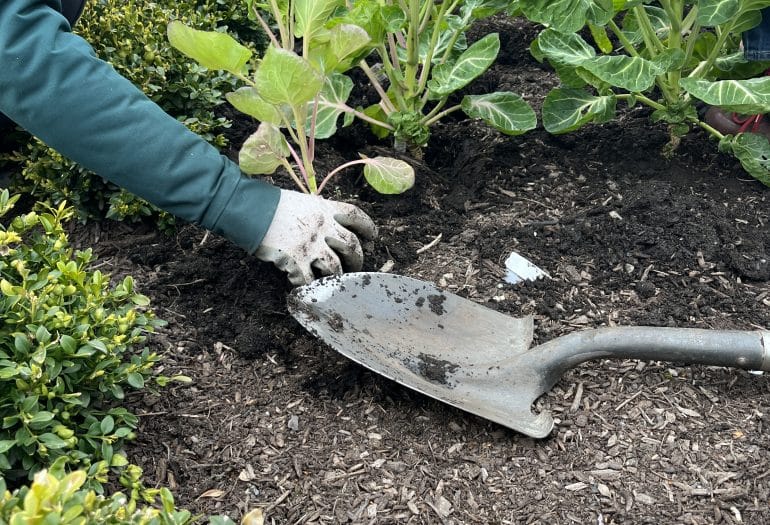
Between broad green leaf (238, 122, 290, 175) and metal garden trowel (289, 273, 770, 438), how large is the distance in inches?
15.5

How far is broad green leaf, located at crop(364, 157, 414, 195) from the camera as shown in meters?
2.22

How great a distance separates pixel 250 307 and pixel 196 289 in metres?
0.20

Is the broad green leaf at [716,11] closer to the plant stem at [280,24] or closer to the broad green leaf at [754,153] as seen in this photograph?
the broad green leaf at [754,153]

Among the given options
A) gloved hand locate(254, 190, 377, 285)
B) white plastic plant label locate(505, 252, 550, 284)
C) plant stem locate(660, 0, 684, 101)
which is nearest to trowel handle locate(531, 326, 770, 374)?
white plastic plant label locate(505, 252, 550, 284)

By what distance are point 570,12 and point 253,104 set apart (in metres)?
1.02

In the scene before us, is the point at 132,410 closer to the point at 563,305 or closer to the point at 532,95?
the point at 563,305

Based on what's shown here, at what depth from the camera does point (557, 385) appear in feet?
6.34

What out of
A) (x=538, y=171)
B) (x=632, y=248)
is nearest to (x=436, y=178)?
(x=538, y=171)

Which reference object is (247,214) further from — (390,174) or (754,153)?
(754,153)

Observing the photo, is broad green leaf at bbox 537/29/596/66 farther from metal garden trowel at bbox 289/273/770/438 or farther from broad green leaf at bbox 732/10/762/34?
metal garden trowel at bbox 289/273/770/438

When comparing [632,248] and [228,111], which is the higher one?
[228,111]

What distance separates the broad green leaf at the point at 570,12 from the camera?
7.35 ft

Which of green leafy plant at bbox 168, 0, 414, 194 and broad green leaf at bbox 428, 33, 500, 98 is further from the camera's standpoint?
broad green leaf at bbox 428, 33, 500, 98

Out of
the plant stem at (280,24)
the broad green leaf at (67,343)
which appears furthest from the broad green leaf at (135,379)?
the plant stem at (280,24)
